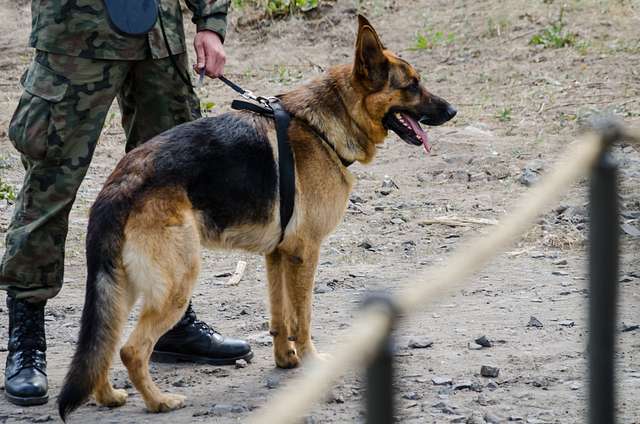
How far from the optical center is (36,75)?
14.5 feet

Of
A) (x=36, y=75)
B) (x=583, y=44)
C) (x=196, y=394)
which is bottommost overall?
(x=196, y=394)

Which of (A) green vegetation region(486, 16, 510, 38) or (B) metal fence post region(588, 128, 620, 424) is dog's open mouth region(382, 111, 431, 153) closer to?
(B) metal fence post region(588, 128, 620, 424)

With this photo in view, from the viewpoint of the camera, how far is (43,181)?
444cm

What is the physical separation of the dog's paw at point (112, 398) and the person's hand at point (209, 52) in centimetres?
140

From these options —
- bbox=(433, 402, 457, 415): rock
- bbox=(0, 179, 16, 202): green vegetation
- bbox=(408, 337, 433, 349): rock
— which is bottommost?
bbox=(433, 402, 457, 415): rock

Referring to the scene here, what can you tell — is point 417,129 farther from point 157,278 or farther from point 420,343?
point 157,278

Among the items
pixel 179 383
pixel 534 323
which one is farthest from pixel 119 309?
pixel 534 323

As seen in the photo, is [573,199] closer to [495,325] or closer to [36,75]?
[495,325]

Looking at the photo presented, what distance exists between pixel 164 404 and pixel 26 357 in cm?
65

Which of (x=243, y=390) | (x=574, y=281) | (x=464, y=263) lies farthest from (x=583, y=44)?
(x=464, y=263)

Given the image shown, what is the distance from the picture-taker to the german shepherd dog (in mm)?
4148

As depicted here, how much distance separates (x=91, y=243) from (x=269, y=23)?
817 centimetres

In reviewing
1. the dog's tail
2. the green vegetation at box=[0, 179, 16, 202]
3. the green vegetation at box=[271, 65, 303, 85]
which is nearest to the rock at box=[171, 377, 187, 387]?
the dog's tail

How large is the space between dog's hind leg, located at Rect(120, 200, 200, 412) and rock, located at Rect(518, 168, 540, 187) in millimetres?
3925
